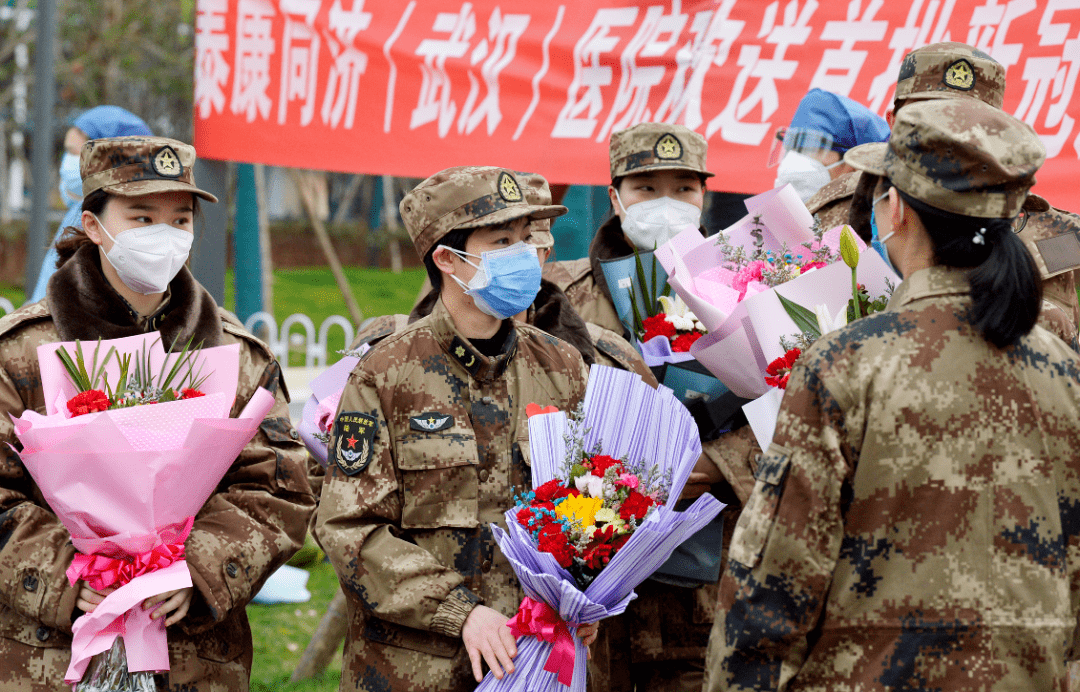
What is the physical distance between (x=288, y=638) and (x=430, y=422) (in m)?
3.25

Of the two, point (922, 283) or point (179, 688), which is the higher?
point (922, 283)

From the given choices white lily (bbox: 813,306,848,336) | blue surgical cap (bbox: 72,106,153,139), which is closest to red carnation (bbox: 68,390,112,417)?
white lily (bbox: 813,306,848,336)

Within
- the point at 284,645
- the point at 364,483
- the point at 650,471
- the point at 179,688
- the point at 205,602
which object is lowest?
the point at 284,645

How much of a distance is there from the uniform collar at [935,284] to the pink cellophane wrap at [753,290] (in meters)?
0.67

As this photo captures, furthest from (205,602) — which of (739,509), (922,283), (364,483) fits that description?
(922,283)

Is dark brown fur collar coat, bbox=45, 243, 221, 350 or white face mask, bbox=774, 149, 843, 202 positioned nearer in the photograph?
dark brown fur collar coat, bbox=45, 243, 221, 350

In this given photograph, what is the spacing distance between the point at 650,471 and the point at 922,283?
83 centimetres

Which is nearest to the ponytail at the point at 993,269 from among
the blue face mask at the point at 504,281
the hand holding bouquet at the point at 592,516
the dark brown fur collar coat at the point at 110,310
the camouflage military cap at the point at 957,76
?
the hand holding bouquet at the point at 592,516

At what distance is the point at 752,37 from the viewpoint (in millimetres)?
5547

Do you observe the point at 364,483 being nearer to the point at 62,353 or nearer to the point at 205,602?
the point at 205,602

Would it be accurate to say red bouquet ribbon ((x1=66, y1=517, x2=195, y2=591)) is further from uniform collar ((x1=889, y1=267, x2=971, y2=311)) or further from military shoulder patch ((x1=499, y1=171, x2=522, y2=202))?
uniform collar ((x1=889, y1=267, x2=971, y2=311))

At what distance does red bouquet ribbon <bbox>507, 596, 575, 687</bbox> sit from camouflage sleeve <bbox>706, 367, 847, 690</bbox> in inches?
23.8

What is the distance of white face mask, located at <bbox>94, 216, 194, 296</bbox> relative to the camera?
10.7 ft

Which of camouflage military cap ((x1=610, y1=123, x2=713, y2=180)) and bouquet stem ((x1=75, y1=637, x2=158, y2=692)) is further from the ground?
camouflage military cap ((x1=610, y1=123, x2=713, y2=180))
